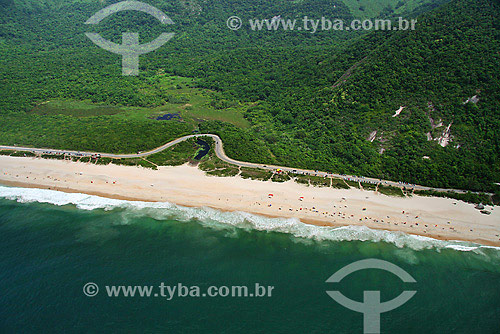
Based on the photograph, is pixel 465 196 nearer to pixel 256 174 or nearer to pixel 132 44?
pixel 256 174

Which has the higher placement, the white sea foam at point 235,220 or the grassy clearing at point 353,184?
the grassy clearing at point 353,184

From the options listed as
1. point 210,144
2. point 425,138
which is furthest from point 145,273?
point 425,138

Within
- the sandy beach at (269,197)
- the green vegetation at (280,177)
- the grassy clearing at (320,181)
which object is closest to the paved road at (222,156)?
the grassy clearing at (320,181)

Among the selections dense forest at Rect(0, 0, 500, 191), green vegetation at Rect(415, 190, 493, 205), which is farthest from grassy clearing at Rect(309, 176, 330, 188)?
green vegetation at Rect(415, 190, 493, 205)

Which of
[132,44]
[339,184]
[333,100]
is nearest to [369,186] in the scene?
[339,184]

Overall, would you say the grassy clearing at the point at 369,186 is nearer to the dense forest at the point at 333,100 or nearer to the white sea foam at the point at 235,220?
the dense forest at the point at 333,100

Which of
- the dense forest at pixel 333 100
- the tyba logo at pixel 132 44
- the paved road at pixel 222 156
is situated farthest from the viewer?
the tyba logo at pixel 132 44

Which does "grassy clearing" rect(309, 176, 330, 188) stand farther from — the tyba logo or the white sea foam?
the tyba logo
